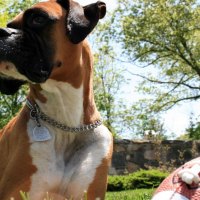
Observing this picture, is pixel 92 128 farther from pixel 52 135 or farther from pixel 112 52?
pixel 112 52

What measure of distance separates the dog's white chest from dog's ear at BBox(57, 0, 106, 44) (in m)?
0.69

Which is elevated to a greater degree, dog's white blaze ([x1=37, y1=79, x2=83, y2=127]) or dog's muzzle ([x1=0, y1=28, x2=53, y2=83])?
dog's muzzle ([x1=0, y1=28, x2=53, y2=83])

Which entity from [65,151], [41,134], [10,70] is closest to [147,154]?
[65,151]

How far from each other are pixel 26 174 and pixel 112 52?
28.8 meters

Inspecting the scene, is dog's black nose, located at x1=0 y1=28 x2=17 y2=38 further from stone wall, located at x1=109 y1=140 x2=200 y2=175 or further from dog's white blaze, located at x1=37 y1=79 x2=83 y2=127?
stone wall, located at x1=109 y1=140 x2=200 y2=175

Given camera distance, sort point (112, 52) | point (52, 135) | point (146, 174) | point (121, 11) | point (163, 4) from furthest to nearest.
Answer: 1. point (112, 52)
2. point (121, 11)
3. point (163, 4)
4. point (146, 174)
5. point (52, 135)

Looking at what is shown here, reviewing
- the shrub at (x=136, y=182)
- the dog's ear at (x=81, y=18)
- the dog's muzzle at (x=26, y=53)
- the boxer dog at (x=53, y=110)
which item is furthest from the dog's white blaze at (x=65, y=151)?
the shrub at (x=136, y=182)

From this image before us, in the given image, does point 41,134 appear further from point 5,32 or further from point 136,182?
point 136,182

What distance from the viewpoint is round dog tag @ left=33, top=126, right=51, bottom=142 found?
12.0ft

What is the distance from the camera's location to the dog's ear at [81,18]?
358 centimetres

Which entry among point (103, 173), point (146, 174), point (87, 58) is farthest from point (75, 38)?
point (146, 174)

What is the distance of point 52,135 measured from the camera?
3.74 m

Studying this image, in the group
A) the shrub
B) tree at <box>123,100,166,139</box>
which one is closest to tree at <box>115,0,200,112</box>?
tree at <box>123,100,166,139</box>

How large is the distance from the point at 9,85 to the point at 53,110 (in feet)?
1.15
